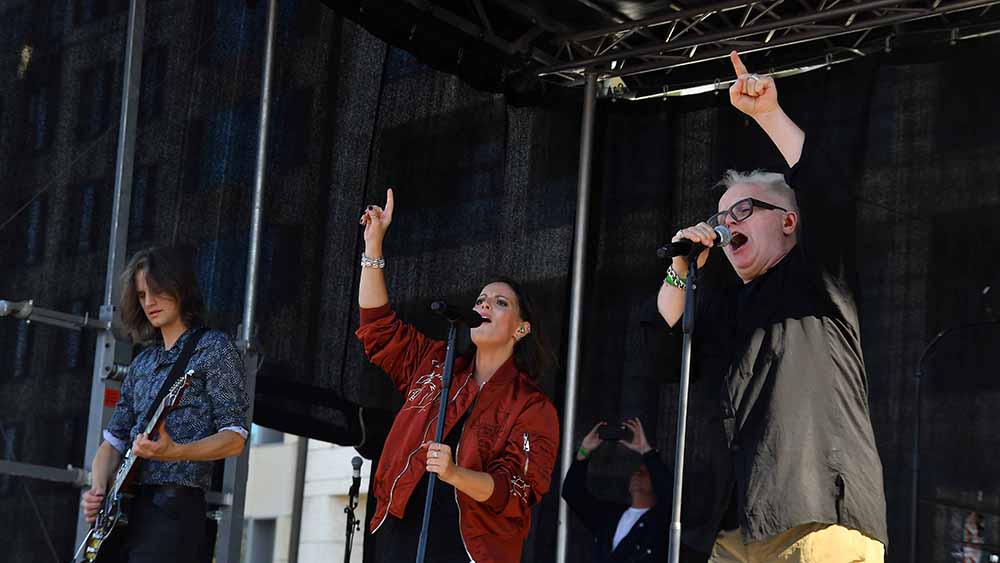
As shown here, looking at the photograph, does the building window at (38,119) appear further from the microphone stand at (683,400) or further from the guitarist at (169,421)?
the microphone stand at (683,400)

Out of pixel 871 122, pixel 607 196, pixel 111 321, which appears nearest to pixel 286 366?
pixel 111 321

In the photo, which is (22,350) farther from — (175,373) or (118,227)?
(175,373)

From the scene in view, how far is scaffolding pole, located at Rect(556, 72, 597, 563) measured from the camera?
5.88 metres

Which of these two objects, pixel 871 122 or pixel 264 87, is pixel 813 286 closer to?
pixel 871 122

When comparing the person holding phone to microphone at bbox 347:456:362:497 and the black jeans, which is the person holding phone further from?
the black jeans

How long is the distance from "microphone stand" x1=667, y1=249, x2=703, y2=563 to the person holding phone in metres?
2.73

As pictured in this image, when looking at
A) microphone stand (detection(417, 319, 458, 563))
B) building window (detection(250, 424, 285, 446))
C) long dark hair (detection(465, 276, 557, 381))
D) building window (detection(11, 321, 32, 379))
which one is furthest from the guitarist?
building window (detection(250, 424, 285, 446))

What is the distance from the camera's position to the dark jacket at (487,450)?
12.0 ft

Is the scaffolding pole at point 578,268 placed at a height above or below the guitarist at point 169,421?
above

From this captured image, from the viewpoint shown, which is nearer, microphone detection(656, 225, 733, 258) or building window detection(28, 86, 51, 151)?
microphone detection(656, 225, 733, 258)

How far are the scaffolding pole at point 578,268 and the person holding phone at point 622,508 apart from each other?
0.11 metres

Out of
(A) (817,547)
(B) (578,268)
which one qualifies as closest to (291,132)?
(B) (578,268)

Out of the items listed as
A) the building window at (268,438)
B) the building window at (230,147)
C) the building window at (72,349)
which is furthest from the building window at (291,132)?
the building window at (268,438)

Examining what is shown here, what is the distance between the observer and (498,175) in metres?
6.02
